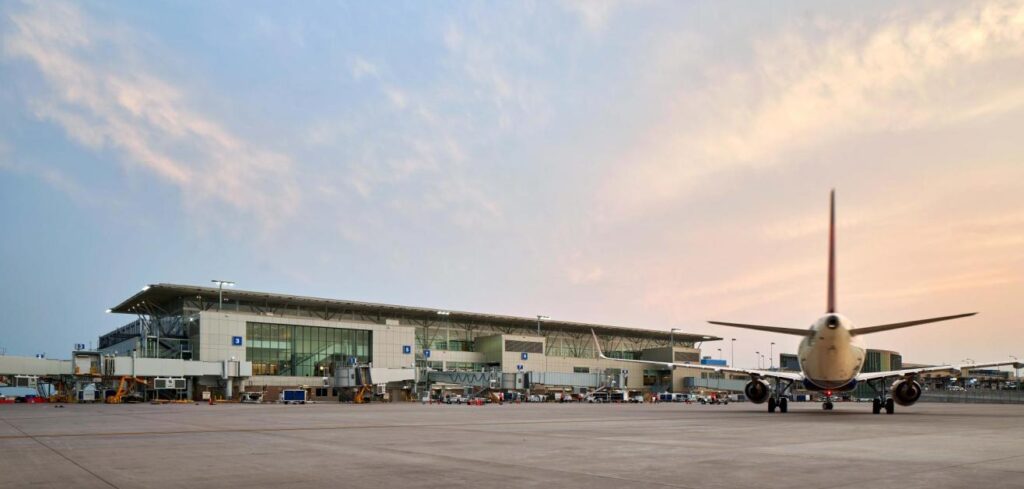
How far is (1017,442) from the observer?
20656 mm

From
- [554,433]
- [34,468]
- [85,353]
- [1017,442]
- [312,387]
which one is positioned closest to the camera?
[34,468]

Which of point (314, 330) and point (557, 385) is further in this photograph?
point (557, 385)

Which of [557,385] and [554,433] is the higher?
[554,433]

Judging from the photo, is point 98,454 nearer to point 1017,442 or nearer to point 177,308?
point 1017,442

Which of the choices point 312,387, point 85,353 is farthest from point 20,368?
point 312,387

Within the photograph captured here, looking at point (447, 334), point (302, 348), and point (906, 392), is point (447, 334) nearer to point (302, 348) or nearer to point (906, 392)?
point (302, 348)

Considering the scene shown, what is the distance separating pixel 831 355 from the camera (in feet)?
131

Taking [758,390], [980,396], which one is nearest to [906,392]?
[758,390]

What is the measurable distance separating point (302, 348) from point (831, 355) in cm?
8668

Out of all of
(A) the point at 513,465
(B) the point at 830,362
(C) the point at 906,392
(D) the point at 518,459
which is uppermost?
(A) the point at 513,465

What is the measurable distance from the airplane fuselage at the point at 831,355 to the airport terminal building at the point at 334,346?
65556 millimetres

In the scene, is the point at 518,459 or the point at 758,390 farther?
the point at 758,390

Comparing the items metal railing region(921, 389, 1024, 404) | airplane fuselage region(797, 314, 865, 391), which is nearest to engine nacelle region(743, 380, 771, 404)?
airplane fuselage region(797, 314, 865, 391)

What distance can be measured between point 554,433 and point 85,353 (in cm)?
8815
